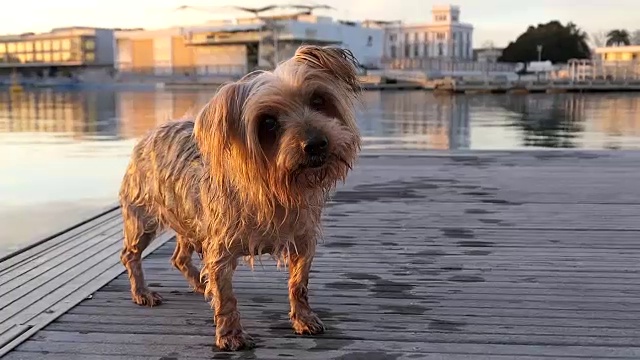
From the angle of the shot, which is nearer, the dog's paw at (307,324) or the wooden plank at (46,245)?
the dog's paw at (307,324)

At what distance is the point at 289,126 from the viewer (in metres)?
3.12

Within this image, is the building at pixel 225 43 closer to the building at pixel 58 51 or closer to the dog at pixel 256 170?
the building at pixel 58 51

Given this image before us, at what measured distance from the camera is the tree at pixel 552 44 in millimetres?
102312

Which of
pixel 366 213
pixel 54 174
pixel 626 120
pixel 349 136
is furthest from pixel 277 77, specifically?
pixel 626 120

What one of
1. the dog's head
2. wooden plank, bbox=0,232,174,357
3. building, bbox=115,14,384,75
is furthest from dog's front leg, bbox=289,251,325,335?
building, bbox=115,14,384,75

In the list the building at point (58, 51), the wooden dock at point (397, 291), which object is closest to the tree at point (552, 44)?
the building at point (58, 51)

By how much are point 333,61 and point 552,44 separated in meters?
106

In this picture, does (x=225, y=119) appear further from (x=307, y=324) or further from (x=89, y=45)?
(x=89, y=45)

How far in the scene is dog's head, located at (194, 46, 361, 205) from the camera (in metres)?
3.13

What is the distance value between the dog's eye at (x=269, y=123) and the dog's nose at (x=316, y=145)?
181 millimetres

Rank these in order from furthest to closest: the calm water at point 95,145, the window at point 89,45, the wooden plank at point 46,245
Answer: the window at point 89,45 → the calm water at point 95,145 → the wooden plank at point 46,245

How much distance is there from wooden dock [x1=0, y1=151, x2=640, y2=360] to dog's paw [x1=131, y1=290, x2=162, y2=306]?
0.06 m

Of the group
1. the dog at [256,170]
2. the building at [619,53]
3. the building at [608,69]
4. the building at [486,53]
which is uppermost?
the building at [486,53]

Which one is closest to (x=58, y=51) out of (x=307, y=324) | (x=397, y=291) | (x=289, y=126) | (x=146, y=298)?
(x=146, y=298)
